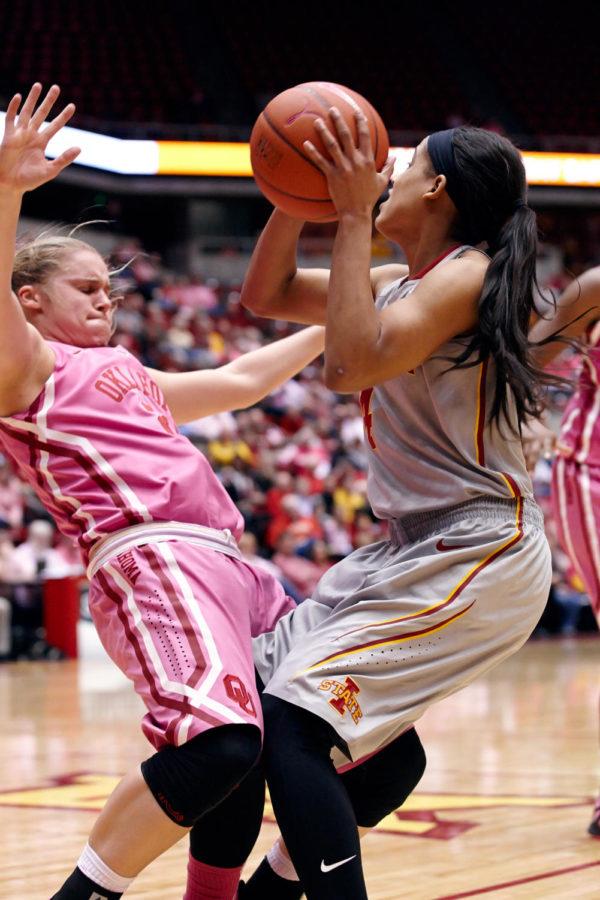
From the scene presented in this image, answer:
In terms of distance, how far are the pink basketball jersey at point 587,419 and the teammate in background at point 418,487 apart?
76.2 inches

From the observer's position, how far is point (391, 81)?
70.9ft

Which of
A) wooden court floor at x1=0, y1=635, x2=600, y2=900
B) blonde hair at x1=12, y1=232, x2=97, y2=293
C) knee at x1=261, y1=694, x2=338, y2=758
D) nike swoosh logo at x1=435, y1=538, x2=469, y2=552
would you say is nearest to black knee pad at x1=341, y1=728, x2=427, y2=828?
knee at x1=261, y1=694, x2=338, y2=758

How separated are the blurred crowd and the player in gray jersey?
25.3ft

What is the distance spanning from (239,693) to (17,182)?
1.12m

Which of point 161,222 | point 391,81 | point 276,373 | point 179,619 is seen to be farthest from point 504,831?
point 391,81

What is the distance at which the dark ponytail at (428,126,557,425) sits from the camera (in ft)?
8.39

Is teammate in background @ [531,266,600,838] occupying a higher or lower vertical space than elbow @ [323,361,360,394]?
lower

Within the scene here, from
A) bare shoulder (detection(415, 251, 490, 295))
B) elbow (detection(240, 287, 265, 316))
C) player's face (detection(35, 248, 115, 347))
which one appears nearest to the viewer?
bare shoulder (detection(415, 251, 490, 295))

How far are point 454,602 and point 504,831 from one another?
2010 millimetres

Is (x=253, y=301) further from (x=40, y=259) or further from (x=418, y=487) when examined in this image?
(x=418, y=487)

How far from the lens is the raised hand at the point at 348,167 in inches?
100

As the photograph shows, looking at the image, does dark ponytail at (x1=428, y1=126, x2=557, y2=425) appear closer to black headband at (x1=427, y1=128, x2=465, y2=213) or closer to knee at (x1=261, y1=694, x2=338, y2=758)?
black headband at (x1=427, y1=128, x2=465, y2=213)

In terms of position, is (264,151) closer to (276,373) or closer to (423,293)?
(423,293)

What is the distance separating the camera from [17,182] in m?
2.59
